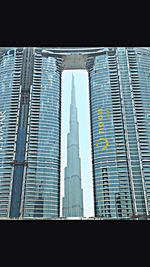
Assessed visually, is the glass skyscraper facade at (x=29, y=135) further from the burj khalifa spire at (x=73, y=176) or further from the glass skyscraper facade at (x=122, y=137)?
the glass skyscraper facade at (x=122, y=137)

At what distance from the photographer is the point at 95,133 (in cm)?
3259

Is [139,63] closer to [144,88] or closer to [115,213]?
[144,88]

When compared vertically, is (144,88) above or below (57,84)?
below

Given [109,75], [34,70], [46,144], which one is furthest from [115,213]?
[34,70]

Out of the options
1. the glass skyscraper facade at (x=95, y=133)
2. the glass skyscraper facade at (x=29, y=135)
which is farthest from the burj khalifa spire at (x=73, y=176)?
the glass skyscraper facade at (x=95, y=133)

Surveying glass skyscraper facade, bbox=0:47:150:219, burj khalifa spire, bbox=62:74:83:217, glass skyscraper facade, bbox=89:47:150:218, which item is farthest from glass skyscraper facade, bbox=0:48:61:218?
glass skyscraper facade, bbox=89:47:150:218

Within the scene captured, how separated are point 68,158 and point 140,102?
16620 millimetres

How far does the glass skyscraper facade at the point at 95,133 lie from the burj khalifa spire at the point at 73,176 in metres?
3.84

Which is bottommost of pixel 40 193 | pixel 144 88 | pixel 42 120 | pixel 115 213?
pixel 115 213

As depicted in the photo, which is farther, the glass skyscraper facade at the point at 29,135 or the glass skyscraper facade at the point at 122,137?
the glass skyscraper facade at the point at 122,137

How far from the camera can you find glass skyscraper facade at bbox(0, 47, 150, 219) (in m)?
31.6

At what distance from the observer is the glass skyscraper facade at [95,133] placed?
31.6 metres

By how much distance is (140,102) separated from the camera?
32.4 m

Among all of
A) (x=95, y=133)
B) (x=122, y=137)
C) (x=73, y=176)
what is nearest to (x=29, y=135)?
(x=95, y=133)
